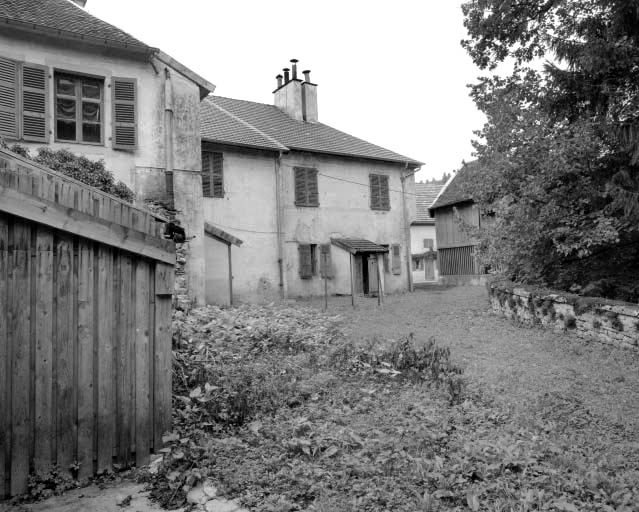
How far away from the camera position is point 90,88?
1234 cm

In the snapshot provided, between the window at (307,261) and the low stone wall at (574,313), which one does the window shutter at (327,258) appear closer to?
the window at (307,261)

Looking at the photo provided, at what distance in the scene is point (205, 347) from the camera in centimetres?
699

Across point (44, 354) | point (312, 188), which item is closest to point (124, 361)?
point (44, 354)

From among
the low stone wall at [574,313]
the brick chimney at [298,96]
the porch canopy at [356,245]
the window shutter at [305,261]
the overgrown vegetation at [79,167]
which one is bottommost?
the low stone wall at [574,313]

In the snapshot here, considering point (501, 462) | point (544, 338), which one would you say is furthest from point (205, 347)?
point (544, 338)

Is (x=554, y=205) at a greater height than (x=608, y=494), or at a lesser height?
greater

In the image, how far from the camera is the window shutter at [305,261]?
20.1m

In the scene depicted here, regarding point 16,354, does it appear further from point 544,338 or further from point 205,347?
point 544,338

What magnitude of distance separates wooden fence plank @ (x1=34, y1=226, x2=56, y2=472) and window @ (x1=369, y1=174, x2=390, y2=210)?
1946cm

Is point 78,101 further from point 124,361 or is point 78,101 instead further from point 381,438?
point 381,438

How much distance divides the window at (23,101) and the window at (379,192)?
46.6ft

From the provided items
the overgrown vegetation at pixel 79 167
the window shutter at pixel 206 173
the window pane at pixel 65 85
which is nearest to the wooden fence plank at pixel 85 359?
the overgrown vegetation at pixel 79 167

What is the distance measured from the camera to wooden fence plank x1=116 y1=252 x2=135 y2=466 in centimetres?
424

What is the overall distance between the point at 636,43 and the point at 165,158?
10.7 m
